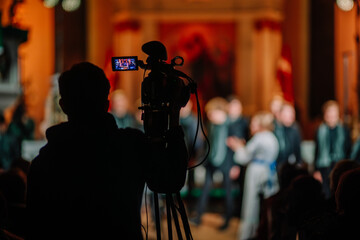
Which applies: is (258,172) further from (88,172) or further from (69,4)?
(88,172)

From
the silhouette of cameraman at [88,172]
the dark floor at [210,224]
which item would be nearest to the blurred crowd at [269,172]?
the dark floor at [210,224]

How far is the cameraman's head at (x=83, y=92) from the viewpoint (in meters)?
1.78

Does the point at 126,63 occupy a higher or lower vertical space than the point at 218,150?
higher

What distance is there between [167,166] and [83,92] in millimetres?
379

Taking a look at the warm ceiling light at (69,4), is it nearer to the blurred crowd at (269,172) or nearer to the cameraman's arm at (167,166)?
the blurred crowd at (269,172)

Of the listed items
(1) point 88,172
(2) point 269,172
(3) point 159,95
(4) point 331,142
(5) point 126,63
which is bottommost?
(2) point 269,172

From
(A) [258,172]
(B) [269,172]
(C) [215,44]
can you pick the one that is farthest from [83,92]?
(C) [215,44]

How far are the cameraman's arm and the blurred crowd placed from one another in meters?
0.18

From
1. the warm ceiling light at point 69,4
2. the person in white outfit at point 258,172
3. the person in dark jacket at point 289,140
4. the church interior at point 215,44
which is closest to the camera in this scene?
the person in white outfit at point 258,172

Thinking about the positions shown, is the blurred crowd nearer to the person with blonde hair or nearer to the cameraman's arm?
the person with blonde hair

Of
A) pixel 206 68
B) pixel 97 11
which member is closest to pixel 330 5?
pixel 206 68

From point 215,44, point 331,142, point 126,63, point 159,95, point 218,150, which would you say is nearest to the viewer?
point 159,95

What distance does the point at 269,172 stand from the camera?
225 inches

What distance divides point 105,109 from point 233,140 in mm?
5016
